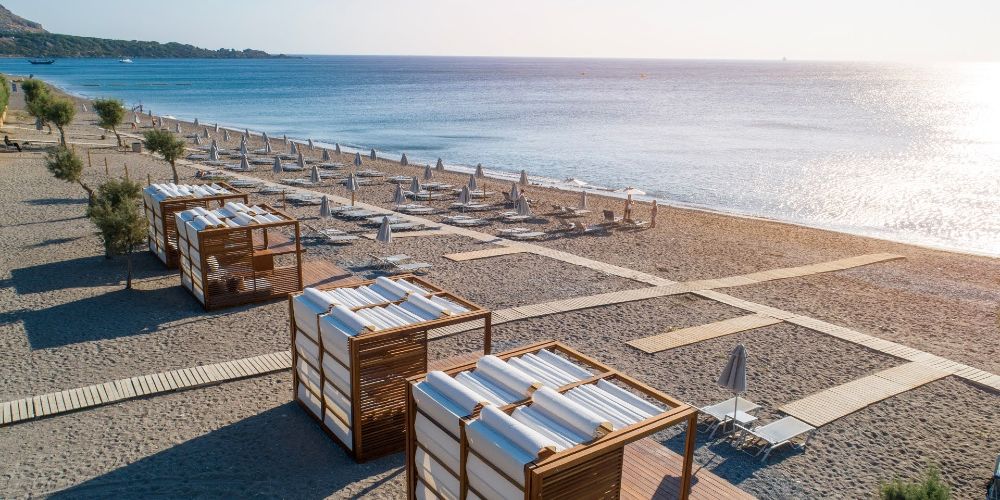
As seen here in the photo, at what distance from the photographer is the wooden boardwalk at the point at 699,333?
38.9 feet

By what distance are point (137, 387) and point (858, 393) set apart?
10.4 metres

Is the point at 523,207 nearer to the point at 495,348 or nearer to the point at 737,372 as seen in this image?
the point at 495,348

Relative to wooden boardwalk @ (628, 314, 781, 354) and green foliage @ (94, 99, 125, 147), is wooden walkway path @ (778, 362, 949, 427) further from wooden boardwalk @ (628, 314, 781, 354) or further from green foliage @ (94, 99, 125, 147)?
green foliage @ (94, 99, 125, 147)

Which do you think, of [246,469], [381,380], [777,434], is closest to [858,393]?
[777,434]

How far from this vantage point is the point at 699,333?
12531 mm

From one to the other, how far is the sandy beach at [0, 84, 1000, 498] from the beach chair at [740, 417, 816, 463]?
0.18 meters

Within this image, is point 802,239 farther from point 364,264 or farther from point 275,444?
point 275,444

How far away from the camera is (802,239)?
2258 cm

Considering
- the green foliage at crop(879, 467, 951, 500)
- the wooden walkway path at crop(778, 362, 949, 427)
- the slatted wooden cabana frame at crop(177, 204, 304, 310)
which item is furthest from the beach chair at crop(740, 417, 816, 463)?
the slatted wooden cabana frame at crop(177, 204, 304, 310)

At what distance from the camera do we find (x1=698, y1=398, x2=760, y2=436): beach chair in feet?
29.3

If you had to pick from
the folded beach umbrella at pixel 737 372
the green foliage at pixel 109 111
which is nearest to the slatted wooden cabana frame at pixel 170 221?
A: the folded beach umbrella at pixel 737 372

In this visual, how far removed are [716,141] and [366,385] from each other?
57.7 metres

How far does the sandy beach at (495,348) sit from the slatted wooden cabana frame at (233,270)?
346mm

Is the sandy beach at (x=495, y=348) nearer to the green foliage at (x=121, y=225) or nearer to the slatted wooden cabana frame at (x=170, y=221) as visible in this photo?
the slatted wooden cabana frame at (x=170, y=221)
